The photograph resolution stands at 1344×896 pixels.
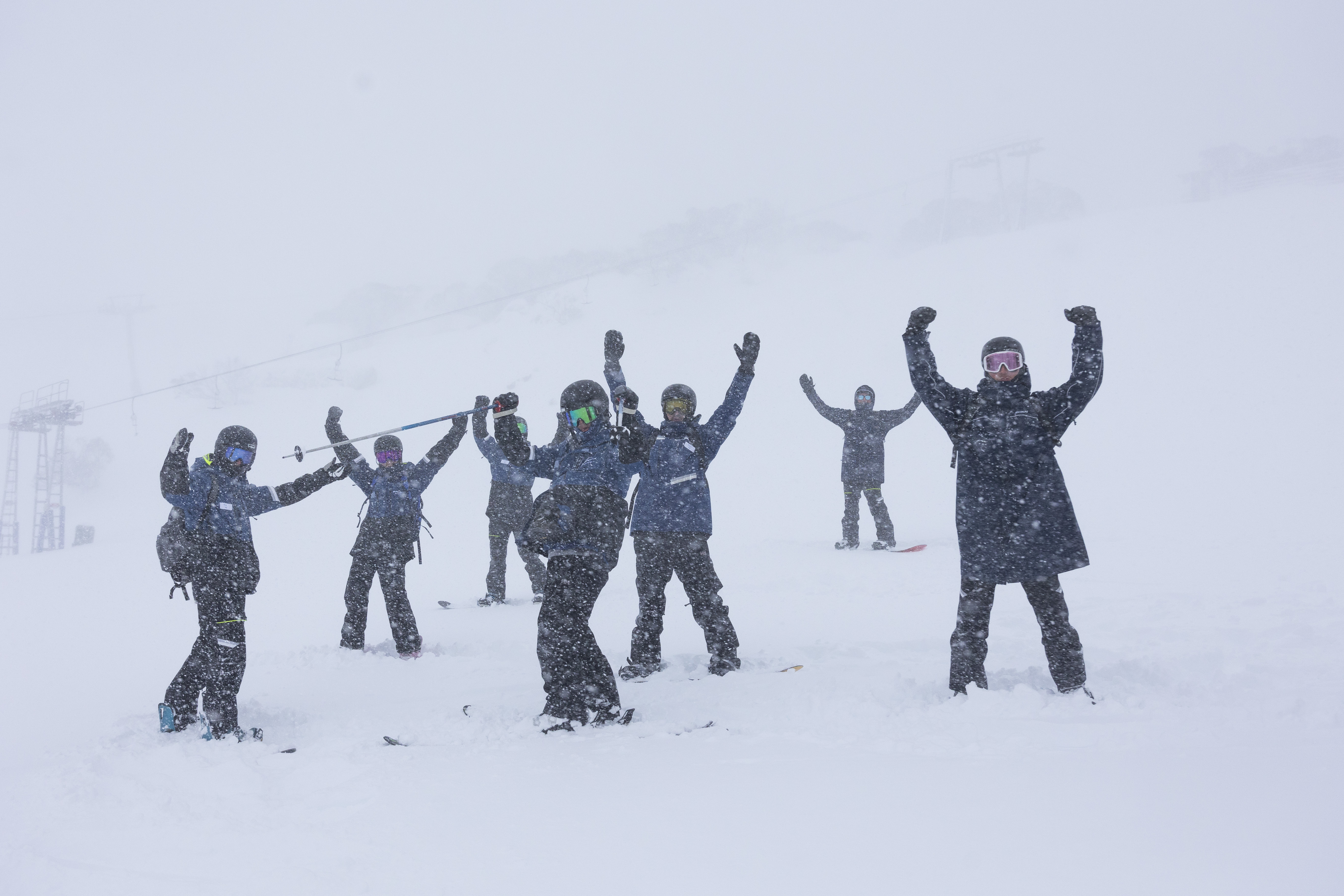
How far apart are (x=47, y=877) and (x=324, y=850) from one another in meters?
0.85

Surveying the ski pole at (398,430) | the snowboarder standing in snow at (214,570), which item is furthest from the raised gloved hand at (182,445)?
the ski pole at (398,430)

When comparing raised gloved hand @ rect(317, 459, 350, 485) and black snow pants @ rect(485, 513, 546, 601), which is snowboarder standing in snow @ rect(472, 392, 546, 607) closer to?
black snow pants @ rect(485, 513, 546, 601)

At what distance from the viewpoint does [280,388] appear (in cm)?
4072

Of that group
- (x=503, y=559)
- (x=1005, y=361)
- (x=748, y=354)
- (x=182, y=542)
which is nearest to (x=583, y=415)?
(x=748, y=354)

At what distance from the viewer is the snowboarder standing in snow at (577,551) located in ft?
12.5

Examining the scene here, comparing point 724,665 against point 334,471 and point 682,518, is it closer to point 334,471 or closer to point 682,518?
point 682,518

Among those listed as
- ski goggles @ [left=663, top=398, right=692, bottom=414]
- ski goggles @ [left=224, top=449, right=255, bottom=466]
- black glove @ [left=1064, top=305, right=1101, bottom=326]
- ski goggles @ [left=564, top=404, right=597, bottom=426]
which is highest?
black glove @ [left=1064, top=305, right=1101, bottom=326]

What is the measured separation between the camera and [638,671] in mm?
4746

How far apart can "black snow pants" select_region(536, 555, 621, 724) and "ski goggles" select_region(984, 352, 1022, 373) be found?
2.28m

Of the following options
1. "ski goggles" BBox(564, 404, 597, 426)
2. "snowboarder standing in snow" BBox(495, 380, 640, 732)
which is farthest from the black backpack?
"ski goggles" BBox(564, 404, 597, 426)

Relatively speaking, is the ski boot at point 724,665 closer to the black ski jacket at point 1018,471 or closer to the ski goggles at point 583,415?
the black ski jacket at point 1018,471

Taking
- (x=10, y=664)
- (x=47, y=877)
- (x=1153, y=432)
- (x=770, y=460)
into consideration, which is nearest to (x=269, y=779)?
(x=47, y=877)

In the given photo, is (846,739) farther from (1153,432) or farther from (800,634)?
(1153,432)

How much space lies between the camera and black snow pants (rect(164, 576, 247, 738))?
3998 millimetres
